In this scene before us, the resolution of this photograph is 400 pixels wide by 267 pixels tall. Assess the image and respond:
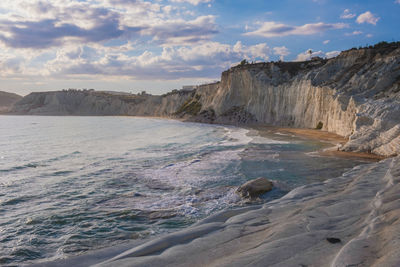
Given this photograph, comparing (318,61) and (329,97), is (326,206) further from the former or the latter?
(318,61)

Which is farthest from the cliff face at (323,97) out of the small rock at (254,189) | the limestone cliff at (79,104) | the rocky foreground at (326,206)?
the limestone cliff at (79,104)

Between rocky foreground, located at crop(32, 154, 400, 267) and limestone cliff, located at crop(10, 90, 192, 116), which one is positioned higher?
limestone cliff, located at crop(10, 90, 192, 116)

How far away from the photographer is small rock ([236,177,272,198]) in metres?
10.9

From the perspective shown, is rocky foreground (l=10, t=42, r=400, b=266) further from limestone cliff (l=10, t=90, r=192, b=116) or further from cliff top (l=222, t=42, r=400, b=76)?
limestone cliff (l=10, t=90, r=192, b=116)

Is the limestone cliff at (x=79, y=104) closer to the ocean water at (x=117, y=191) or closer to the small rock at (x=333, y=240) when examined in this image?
the ocean water at (x=117, y=191)

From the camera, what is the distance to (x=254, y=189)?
433 inches

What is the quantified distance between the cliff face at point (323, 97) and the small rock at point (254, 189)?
9.83m

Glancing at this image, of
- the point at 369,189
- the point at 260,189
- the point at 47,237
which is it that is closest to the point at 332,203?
the point at 369,189

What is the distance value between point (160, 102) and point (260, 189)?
116153 mm

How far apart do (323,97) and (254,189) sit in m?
30.4

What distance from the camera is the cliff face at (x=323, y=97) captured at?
778 inches

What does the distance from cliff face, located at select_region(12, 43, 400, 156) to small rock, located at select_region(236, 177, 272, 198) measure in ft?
32.3

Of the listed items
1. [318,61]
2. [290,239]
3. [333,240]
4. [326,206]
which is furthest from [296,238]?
[318,61]

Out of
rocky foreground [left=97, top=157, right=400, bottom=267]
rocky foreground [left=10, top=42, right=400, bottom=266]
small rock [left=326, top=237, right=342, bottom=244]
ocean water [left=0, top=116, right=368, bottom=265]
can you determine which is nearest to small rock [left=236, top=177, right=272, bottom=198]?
ocean water [left=0, top=116, right=368, bottom=265]
